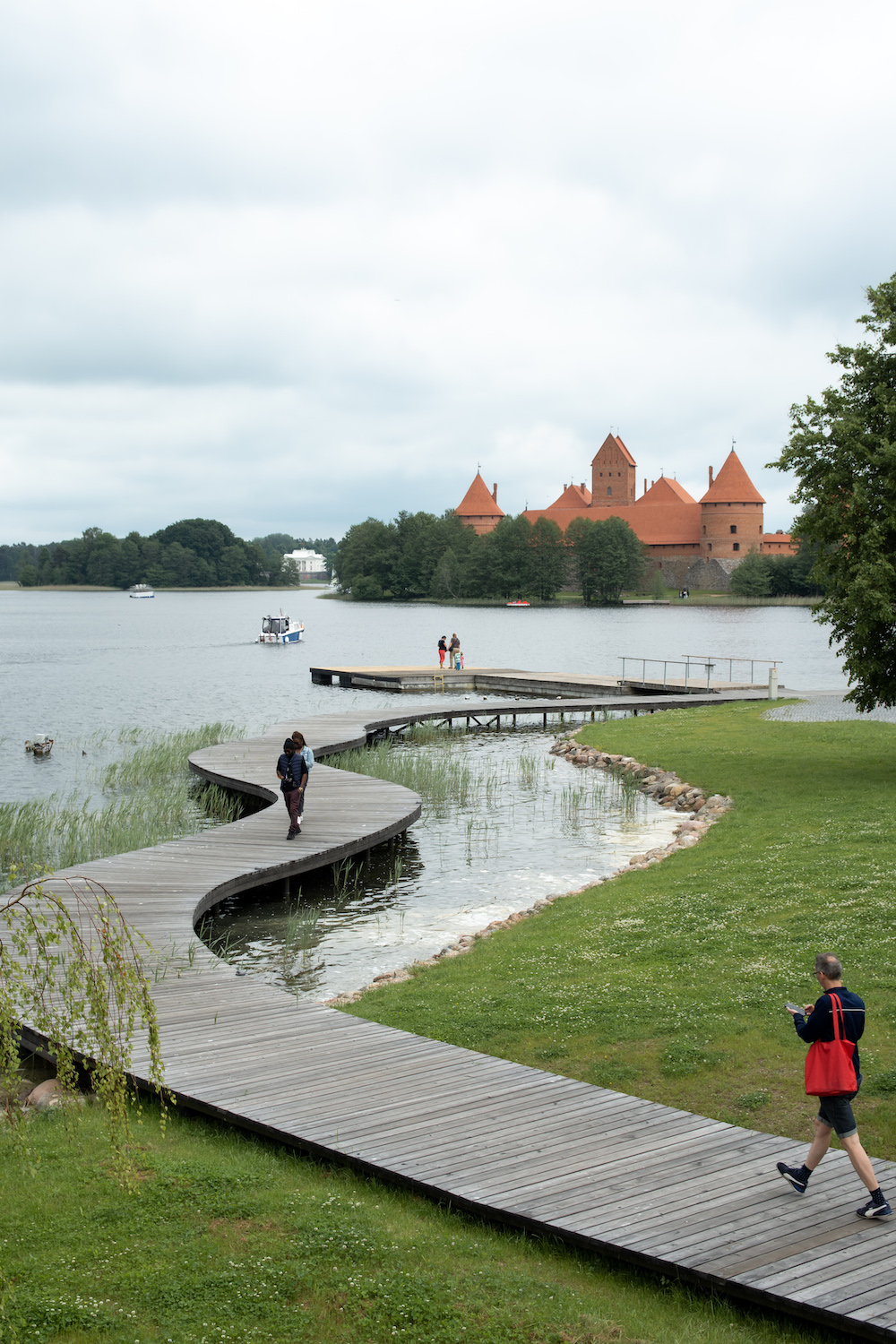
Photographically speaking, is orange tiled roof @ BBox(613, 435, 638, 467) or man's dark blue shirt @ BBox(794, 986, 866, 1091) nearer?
man's dark blue shirt @ BBox(794, 986, 866, 1091)

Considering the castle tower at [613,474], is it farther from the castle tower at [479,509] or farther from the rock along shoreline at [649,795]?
the rock along shoreline at [649,795]

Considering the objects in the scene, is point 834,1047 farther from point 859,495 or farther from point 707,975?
point 859,495

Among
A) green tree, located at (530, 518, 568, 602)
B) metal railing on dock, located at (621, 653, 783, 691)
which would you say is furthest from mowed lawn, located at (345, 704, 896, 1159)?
green tree, located at (530, 518, 568, 602)

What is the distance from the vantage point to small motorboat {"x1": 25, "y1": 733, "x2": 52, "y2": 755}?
25797mm

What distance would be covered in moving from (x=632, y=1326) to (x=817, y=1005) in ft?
5.09

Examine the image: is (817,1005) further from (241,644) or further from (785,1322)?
(241,644)

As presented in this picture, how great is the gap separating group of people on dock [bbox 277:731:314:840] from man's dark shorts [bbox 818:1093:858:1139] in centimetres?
859

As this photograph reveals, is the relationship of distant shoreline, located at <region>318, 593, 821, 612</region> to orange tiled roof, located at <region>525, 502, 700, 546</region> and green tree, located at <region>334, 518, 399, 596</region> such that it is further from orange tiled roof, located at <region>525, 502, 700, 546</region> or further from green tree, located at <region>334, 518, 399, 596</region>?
orange tiled roof, located at <region>525, 502, 700, 546</region>

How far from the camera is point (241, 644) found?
224ft

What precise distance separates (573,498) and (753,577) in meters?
41.7

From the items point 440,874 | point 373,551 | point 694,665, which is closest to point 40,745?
point 440,874

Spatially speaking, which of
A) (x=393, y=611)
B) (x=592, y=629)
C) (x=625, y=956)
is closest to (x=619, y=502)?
(x=393, y=611)

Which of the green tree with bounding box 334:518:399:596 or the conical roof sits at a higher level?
the conical roof

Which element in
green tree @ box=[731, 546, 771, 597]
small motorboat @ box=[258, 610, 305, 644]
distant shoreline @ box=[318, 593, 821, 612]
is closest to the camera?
small motorboat @ box=[258, 610, 305, 644]
